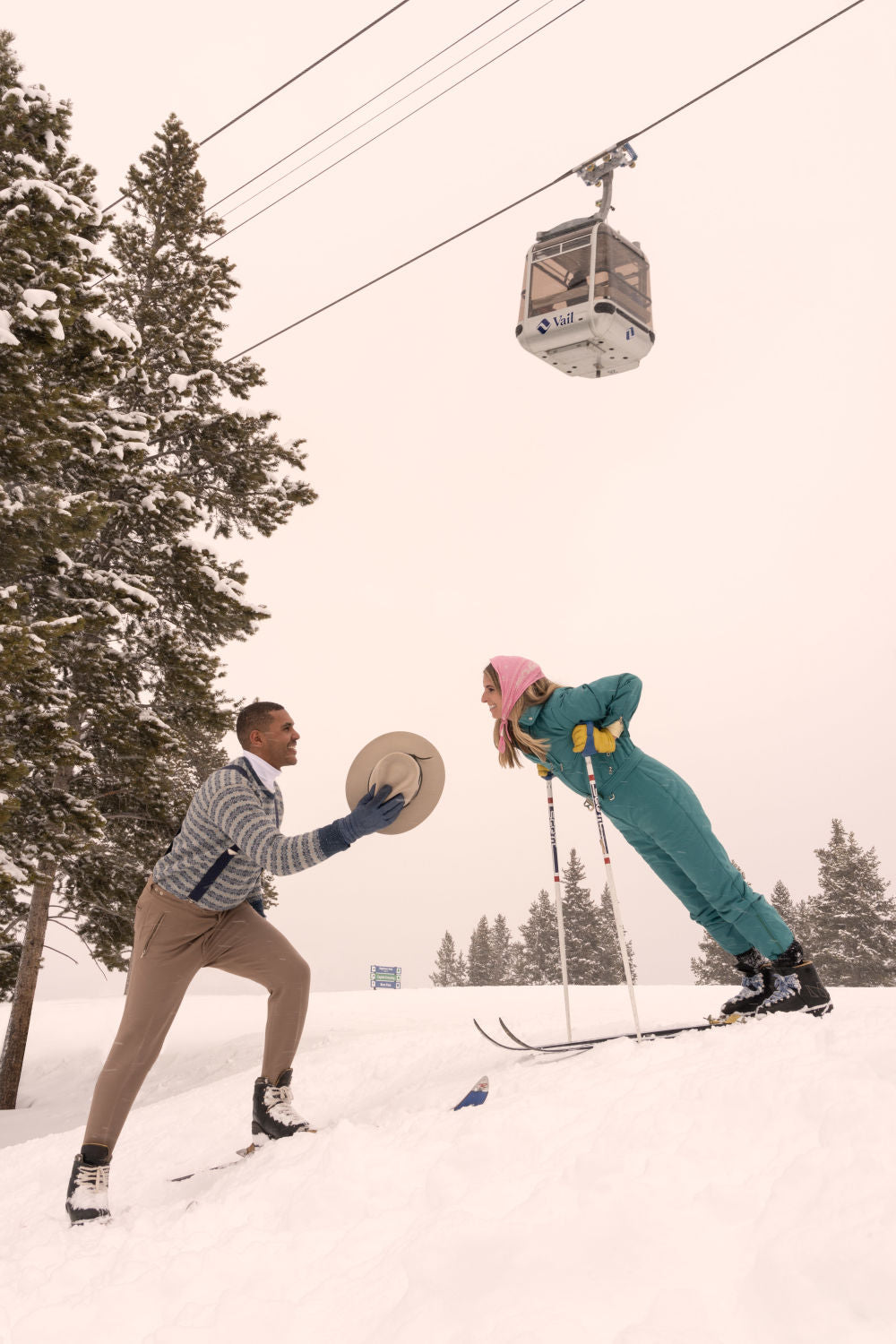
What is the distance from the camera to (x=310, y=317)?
13242 millimetres

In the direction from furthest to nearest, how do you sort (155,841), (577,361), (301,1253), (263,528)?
(263,528) < (577,361) < (155,841) < (301,1253)

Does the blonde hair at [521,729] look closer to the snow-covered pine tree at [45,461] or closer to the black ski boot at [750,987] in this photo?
the black ski boot at [750,987]

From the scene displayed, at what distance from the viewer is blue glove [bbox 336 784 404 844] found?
3.48m

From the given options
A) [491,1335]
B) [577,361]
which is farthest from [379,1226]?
[577,361]

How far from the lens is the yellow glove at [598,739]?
474 centimetres

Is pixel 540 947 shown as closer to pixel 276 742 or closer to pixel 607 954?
pixel 607 954

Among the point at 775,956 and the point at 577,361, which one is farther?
the point at 577,361

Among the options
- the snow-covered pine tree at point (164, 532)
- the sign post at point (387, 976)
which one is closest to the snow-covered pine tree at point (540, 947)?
the sign post at point (387, 976)

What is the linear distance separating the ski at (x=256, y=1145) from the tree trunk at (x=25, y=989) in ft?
24.6

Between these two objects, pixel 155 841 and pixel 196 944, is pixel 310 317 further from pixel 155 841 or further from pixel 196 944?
pixel 196 944

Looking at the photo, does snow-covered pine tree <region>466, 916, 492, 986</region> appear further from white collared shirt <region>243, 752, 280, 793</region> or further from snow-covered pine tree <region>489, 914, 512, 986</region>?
white collared shirt <region>243, 752, 280, 793</region>

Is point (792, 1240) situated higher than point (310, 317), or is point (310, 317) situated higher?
point (310, 317)

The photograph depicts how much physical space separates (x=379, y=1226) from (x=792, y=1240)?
1248 millimetres

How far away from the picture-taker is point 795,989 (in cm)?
446
